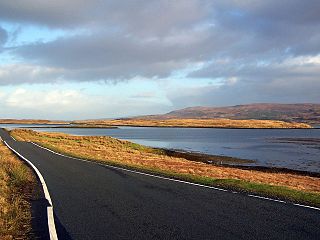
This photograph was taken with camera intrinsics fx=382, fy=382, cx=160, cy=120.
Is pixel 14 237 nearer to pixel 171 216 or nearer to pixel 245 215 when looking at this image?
pixel 171 216

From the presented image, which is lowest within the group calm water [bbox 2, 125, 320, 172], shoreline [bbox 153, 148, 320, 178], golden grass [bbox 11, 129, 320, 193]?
calm water [bbox 2, 125, 320, 172]

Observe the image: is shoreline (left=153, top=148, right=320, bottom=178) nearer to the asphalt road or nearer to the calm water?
the calm water

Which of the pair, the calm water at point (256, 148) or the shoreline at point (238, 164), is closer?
the shoreline at point (238, 164)

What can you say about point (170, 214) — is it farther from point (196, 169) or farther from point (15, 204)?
point (196, 169)

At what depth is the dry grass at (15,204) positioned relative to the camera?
9.15 meters

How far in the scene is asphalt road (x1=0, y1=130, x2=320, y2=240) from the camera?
864 cm

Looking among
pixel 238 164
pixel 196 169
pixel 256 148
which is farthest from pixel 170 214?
pixel 256 148

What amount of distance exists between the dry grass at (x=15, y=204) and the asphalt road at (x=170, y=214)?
0.85m

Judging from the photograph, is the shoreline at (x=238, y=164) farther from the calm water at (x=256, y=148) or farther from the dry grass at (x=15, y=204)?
the dry grass at (x=15, y=204)

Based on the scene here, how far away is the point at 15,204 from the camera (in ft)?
39.3

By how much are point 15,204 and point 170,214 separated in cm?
502

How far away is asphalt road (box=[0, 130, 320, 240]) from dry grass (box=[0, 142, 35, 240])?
0.85 m

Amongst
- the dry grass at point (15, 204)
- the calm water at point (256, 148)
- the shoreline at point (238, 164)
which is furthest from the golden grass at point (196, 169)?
the calm water at point (256, 148)

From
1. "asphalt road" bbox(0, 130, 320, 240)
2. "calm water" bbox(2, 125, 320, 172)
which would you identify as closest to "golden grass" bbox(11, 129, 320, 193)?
"asphalt road" bbox(0, 130, 320, 240)
